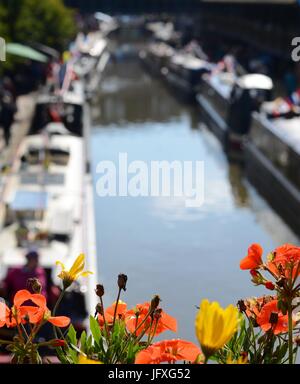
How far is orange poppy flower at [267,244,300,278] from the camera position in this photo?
4.94 ft

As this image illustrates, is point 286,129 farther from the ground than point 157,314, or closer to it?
closer to it

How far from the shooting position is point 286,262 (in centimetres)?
152

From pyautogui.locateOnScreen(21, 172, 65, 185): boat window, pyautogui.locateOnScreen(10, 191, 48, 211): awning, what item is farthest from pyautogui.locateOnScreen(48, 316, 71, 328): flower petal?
pyautogui.locateOnScreen(21, 172, 65, 185): boat window

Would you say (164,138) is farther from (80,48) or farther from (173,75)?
(80,48)

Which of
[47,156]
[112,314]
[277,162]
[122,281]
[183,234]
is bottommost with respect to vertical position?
[183,234]

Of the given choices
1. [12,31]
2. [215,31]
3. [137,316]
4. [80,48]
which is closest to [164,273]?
[137,316]

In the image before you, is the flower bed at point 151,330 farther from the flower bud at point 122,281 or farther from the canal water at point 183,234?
the canal water at point 183,234

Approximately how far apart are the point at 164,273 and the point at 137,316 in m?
10.7

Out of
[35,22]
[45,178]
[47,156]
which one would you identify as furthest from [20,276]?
[35,22]

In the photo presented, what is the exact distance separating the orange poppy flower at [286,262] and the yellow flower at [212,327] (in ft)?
0.79

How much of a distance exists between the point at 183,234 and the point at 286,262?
13020mm

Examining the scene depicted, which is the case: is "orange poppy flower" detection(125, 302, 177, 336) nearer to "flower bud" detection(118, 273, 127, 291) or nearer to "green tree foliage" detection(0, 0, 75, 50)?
"flower bud" detection(118, 273, 127, 291)

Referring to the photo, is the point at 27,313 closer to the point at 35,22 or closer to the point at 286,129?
the point at 286,129
